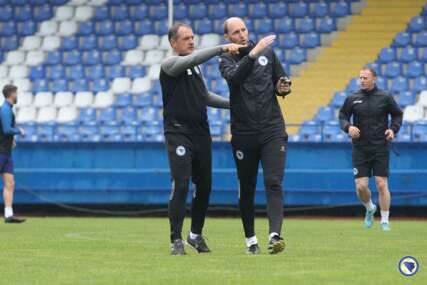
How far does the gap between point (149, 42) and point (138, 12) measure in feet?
3.42

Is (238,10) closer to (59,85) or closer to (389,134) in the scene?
(59,85)

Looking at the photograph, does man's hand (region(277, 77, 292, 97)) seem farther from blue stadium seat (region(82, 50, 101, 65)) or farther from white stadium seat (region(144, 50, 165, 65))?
blue stadium seat (region(82, 50, 101, 65))

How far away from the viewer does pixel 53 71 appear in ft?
88.3

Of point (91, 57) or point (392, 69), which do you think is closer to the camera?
point (392, 69)

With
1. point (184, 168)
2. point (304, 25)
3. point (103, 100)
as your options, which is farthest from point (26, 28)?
point (184, 168)

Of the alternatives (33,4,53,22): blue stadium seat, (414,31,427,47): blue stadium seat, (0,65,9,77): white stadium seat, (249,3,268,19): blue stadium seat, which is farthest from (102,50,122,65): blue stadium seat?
(414,31,427,47): blue stadium seat

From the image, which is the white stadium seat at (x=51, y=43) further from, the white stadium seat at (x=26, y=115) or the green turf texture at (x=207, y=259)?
the green turf texture at (x=207, y=259)

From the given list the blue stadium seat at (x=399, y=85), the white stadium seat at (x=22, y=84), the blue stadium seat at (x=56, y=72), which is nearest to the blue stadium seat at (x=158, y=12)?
the blue stadium seat at (x=56, y=72)

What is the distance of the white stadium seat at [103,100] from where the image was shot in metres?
25.7

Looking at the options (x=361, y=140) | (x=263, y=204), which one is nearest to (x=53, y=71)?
(x=263, y=204)

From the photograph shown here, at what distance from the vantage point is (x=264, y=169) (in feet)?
34.7

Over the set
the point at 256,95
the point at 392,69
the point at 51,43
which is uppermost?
the point at 256,95

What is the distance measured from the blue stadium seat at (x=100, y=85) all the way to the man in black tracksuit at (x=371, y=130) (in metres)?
10.7

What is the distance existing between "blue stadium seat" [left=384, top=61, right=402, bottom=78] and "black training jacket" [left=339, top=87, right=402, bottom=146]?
330 inches
